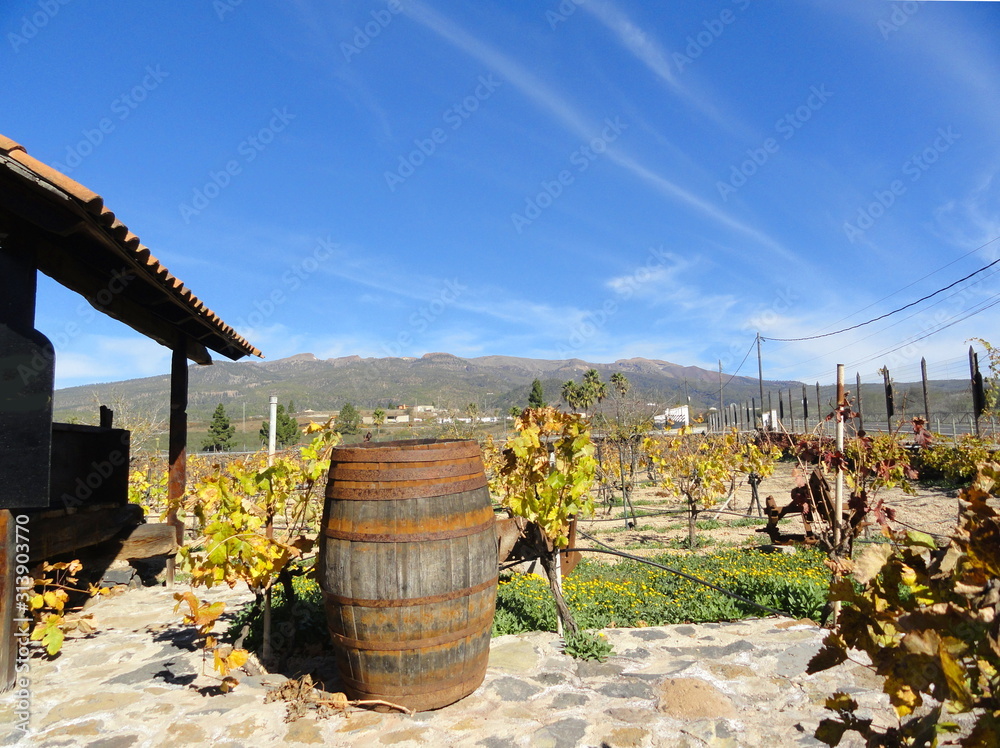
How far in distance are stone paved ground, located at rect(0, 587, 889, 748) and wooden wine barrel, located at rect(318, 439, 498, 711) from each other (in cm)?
27

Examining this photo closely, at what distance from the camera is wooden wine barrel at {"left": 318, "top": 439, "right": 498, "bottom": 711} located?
10.2 ft

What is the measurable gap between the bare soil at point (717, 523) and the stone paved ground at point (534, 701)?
15.1ft

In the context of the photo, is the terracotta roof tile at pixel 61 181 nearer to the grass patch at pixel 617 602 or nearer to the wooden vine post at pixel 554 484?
the grass patch at pixel 617 602

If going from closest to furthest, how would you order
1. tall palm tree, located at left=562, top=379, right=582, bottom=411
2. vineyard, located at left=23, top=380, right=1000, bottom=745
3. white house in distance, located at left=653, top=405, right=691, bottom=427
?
vineyard, located at left=23, top=380, right=1000, bottom=745 → white house in distance, located at left=653, top=405, right=691, bottom=427 → tall palm tree, located at left=562, top=379, right=582, bottom=411

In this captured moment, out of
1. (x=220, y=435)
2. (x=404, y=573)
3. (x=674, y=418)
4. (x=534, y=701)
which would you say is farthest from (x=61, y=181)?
(x=220, y=435)

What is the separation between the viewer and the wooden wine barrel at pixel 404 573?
10.2ft

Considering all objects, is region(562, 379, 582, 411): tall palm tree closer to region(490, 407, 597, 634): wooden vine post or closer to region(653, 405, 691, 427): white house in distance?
region(653, 405, 691, 427): white house in distance

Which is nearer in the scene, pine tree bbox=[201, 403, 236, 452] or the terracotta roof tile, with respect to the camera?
the terracotta roof tile

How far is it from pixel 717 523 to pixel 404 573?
982 cm

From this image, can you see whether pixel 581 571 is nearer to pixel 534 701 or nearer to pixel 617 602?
pixel 617 602

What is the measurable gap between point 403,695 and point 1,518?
275 cm

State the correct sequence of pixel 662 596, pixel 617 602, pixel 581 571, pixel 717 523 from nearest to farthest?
1. pixel 617 602
2. pixel 662 596
3. pixel 581 571
4. pixel 717 523

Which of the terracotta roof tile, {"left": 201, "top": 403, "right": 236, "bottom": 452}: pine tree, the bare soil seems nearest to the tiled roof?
the terracotta roof tile

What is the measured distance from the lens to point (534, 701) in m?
3.31
